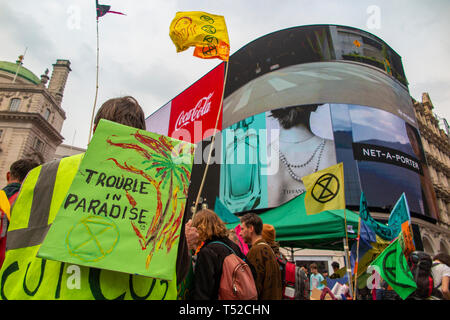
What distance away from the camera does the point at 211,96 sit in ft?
55.6

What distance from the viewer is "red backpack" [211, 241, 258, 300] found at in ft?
5.62

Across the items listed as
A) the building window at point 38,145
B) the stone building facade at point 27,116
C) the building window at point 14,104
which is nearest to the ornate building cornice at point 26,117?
the stone building facade at point 27,116

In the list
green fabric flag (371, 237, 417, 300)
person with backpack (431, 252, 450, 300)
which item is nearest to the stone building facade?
green fabric flag (371, 237, 417, 300)

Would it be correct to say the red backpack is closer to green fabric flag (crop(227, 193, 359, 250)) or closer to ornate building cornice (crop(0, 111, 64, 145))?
green fabric flag (crop(227, 193, 359, 250))

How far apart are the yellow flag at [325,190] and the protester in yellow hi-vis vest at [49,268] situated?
15.2ft

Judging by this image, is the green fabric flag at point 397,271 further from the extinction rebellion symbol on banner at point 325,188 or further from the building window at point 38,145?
the building window at point 38,145

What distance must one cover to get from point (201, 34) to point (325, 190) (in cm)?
384

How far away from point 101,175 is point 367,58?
2166 centimetres

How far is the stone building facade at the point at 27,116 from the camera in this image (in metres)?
30.0

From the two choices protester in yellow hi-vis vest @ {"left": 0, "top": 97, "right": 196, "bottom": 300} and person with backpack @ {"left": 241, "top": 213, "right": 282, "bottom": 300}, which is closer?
protester in yellow hi-vis vest @ {"left": 0, "top": 97, "right": 196, "bottom": 300}

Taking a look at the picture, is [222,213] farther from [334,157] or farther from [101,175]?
[334,157]

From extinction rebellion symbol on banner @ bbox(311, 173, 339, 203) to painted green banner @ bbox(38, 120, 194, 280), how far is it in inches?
186

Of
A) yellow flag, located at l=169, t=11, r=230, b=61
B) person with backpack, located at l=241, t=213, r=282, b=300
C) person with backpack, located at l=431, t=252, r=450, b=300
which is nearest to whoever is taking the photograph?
person with backpack, located at l=241, t=213, r=282, b=300
